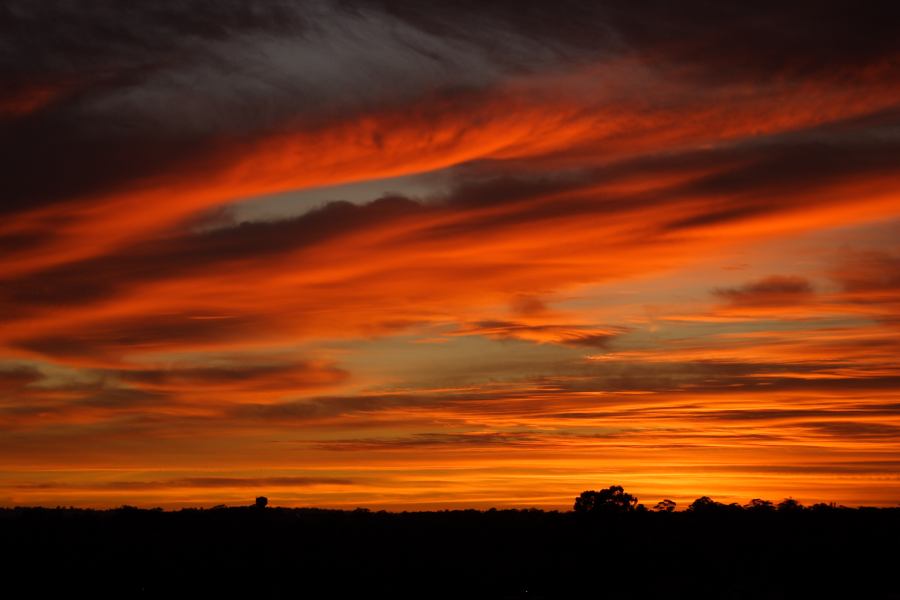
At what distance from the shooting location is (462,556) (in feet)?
215

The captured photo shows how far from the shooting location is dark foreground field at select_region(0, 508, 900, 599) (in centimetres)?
5500

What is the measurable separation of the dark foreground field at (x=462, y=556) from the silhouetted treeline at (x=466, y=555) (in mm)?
130

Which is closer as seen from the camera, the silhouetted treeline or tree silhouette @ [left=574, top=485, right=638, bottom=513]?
the silhouetted treeline

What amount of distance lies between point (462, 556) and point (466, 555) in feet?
1.28

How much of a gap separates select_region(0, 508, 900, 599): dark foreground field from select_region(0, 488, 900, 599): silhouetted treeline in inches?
5.1

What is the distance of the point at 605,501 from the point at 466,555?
2379cm

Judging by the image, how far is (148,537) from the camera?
2928 inches

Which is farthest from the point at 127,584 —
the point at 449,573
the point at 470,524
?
the point at 470,524

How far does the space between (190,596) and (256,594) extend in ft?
10.0

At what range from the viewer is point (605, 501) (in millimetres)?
87062

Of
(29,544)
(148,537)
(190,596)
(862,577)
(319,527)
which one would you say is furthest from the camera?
(319,527)

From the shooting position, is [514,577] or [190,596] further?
[514,577]

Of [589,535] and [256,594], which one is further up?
[589,535]

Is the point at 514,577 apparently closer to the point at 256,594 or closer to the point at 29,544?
the point at 256,594
